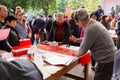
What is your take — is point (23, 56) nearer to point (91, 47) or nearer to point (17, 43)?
point (17, 43)

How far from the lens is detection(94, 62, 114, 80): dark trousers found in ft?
7.30

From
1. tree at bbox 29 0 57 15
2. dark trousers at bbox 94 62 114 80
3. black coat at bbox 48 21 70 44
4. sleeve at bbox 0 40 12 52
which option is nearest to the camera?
dark trousers at bbox 94 62 114 80

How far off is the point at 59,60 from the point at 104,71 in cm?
53

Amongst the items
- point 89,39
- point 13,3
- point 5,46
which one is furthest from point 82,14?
point 13,3

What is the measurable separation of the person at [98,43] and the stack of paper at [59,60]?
5.8 inches

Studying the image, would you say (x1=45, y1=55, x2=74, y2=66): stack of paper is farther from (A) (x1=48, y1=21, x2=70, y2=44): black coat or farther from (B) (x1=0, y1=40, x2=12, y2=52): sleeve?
(A) (x1=48, y1=21, x2=70, y2=44): black coat

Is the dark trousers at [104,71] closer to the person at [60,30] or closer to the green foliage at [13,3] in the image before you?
the person at [60,30]

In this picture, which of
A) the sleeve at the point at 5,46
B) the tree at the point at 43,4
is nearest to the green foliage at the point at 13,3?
the tree at the point at 43,4

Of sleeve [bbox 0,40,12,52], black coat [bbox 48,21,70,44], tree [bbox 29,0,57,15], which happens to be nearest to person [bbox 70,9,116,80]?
sleeve [bbox 0,40,12,52]

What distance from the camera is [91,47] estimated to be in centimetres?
223

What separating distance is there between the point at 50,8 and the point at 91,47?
30.1ft

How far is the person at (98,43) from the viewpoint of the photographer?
214 centimetres

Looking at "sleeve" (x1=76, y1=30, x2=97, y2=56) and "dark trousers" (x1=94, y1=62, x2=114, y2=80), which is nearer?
"sleeve" (x1=76, y1=30, x2=97, y2=56)

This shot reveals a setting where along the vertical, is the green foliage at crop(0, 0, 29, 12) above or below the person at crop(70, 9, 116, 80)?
above
